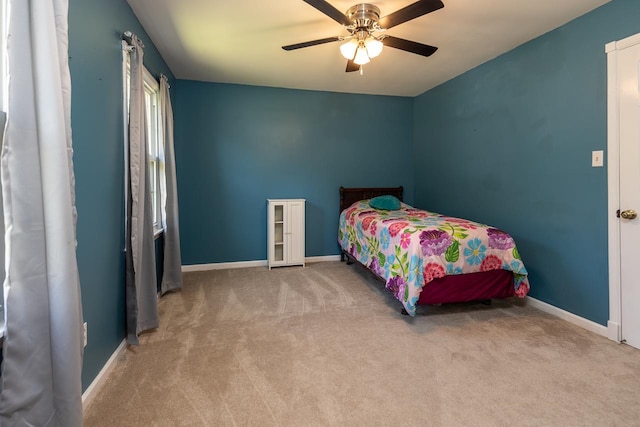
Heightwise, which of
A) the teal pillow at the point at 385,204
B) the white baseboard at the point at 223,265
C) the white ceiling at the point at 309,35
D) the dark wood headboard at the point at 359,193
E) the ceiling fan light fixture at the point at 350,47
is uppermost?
the white ceiling at the point at 309,35

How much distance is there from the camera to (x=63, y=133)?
43.9 inches

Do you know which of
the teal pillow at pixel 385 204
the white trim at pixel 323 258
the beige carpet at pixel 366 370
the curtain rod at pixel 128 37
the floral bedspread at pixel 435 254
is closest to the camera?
the beige carpet at pixel 366 370

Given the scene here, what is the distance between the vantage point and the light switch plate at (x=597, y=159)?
2309 millimetres

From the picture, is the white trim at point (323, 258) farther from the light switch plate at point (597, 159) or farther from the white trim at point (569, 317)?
the light switch plate at point (597, 159)

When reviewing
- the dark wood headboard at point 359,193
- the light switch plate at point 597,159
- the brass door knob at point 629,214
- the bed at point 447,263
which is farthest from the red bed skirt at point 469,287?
the dark wood headboard at point 359,193

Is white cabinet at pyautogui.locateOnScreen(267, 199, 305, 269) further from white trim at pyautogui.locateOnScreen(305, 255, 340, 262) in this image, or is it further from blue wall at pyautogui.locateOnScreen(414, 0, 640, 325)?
blue wall at pyautogui.locateOnScreen(414, 0, 640, 325)

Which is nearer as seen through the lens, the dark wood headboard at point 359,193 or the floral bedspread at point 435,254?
the floral bedspread at point 435,254

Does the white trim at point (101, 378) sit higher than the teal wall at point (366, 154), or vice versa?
the teal wall at point (366, 154)

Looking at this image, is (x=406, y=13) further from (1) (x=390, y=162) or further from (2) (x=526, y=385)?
(1) (x=390, y=162)

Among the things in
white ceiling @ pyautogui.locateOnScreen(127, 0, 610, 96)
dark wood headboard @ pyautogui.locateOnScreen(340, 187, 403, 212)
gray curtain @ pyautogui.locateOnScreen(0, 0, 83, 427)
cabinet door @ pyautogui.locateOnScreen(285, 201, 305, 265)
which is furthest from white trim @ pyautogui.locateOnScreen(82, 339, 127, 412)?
dark wood headboard @ pyautogui.locateOnScreen(340, 187, 403, 212)

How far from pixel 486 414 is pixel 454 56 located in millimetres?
3209

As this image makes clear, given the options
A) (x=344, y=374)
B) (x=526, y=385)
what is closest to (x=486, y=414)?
(x=526, y=385)

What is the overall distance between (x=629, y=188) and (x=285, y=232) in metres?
3.32

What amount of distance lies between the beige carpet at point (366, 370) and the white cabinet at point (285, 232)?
1247 mm
